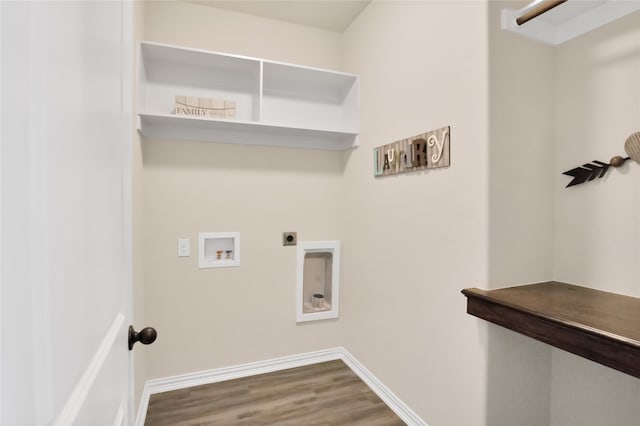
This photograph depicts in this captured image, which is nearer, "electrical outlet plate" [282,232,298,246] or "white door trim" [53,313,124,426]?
"white door trim" [53,313,124,426]


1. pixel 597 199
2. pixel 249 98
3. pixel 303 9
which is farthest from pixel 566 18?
pixel 249 98

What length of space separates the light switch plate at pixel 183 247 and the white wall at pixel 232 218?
0.12 ft

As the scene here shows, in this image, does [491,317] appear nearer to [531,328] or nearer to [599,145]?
[531,328]

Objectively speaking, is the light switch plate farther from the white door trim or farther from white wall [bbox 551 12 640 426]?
white wall [bbox 551 12 640 426]

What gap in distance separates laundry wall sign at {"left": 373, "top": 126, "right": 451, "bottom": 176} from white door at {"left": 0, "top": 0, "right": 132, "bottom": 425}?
4.66ft

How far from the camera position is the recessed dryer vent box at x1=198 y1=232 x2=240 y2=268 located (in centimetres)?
227

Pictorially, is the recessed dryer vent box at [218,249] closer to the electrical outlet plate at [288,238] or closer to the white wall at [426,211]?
the white wall at [426,211]

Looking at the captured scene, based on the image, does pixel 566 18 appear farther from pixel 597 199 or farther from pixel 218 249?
pixel 218 249

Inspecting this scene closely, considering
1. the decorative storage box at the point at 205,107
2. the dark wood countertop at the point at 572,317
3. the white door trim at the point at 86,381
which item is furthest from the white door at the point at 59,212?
the decorative storage box at the point at 205,107

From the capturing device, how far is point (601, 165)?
1328 mm

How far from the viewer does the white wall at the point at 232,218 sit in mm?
2174

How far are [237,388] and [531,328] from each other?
A: 76.5 inches

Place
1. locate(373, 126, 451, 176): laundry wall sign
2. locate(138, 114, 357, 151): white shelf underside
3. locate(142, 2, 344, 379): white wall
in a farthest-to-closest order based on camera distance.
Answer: locate(142, 2, 344, 379): white wall
locate(138, 114, 357, 151): white shelf underside
locate(373, 126, 451, 176): laundry wall sign

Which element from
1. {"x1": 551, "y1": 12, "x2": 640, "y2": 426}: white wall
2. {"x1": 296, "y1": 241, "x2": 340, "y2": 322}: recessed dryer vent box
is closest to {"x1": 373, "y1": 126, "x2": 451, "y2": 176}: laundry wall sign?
{"x1": 551, "y1": 12, "x2": 640, "y2": 426}: white wall
